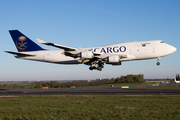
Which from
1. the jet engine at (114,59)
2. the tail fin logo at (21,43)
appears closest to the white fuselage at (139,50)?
the jet engine at (114,59)

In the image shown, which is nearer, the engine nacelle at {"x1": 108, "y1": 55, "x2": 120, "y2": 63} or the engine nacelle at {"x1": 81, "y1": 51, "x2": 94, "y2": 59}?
the engine nacelle at {"x1": 108, "y1": 55, "x2": 120, "y2": 63}

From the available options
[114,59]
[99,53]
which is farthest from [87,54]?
[114,59]

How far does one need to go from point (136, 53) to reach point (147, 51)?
6.28 feet

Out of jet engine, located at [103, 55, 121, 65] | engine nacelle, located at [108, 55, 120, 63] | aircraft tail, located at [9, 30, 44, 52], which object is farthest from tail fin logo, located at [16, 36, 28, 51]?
engine nacelle, located at [108, 55, 120, 63]

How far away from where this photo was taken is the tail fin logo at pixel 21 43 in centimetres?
4325

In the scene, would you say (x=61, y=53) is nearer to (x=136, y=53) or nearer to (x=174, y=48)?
(x=136, y=53)

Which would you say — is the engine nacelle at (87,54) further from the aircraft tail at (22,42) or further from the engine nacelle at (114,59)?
the aircraft tail at (22,42)

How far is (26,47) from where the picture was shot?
43156mm

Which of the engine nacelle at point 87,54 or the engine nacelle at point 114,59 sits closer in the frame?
the engine nacelle at point 114,59

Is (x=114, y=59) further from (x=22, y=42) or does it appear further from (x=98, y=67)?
(x=22, y=42)

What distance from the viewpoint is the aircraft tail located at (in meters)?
43.1

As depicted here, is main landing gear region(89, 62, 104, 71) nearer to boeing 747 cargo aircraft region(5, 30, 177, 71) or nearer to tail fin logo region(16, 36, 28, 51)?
boeing 747 cargo aircraft region(5, 30, 177, 71)

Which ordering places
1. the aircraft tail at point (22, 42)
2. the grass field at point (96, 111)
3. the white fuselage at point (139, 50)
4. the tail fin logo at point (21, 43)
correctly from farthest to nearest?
the tail fin logo at point (21, 43), the aircraft tail at point (22, 42), the white fuselage at point (139, 50), the grass field at point (96, 111)

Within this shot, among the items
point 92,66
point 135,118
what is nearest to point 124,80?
point 92,66
